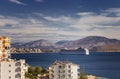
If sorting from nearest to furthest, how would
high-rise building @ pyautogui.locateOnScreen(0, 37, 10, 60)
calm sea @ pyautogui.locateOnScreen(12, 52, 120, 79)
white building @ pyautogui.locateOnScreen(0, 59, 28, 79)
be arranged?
white building @ pyautogui.locateOnScreen(0, 59, 28, 79), high-rise building @ pyautogui.locateOnScreen(0, 37, 10, 60), calm sea @ pyautogui.locateOnScreen(12, 52, 120, 79)

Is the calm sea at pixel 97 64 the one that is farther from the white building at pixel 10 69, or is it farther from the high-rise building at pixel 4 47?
the white building at pixel 10 69

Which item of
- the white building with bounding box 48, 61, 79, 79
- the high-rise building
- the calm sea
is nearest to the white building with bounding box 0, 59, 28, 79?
the white building with bounding box 48, 61, 79, 79

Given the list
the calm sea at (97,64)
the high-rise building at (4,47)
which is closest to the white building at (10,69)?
the high-rise building at (4,47)

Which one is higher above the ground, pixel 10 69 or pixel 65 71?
pixel 10 69

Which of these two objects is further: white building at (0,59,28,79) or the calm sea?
the calm sea

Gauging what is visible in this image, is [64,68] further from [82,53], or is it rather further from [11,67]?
[82,53]

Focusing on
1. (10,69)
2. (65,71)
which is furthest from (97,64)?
(10,69)

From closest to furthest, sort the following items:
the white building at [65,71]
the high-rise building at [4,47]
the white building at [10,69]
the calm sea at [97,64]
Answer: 1. the white building at [10,69]
2. the white building at [65,71]
3. the high-rise building at [4,47]
4. the calm sea at [97,64]

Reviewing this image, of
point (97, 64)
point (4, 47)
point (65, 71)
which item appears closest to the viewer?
point (65, 71)

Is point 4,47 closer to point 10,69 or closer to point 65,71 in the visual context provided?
point 10,69

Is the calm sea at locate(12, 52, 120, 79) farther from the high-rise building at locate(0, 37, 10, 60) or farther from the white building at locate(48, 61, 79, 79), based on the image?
the white building at locate(48, 61, 79, 79)

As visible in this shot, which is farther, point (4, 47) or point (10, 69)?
point (4, 47)

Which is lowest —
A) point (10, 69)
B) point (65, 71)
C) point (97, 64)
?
point (97, 64)

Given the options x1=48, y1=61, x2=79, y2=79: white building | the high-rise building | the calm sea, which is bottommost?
the calm sea
